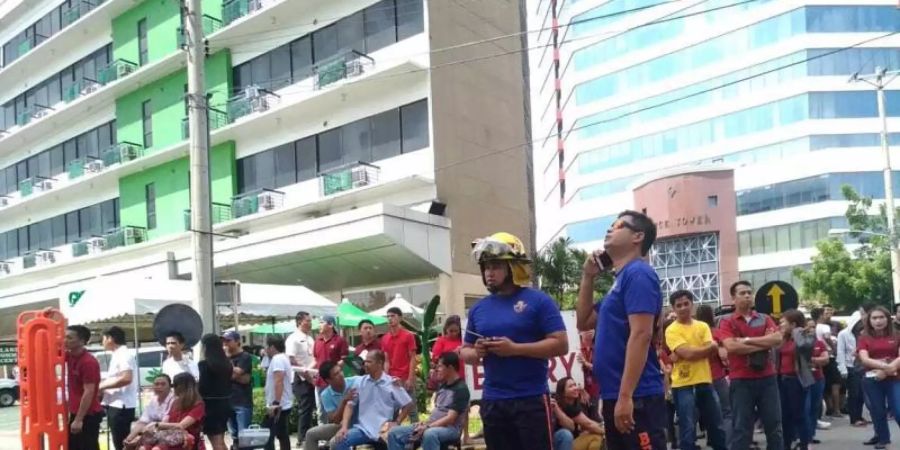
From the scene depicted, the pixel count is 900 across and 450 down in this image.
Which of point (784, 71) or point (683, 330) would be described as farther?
point (784, 71)

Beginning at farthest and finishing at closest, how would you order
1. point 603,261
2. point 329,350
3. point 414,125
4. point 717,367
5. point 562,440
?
1. point 414,125
2. point 329,350
3. point 717,367
4. point 562,440
5. point 603,261

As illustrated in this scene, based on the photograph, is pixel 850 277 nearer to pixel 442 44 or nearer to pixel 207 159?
Result: pixel 442 44

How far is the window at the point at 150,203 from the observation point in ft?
112

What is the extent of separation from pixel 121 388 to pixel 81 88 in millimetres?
31594

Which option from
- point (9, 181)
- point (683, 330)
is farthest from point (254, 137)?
point (683, 330)

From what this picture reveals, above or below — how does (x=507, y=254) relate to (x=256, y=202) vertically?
below

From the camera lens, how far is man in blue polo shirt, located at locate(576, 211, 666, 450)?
4375 mm

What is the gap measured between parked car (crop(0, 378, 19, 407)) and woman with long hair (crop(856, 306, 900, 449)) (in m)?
27.8

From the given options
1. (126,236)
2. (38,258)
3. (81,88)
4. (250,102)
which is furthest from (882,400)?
(38,258)

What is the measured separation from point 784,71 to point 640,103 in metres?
10.5

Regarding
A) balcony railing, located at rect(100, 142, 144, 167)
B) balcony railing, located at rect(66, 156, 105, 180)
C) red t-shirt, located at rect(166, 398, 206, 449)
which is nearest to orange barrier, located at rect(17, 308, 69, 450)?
red t-shirt, located at rect(166, 398, 206, 449)

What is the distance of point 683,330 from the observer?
27.9 ft

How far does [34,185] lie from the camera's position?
Result: 41062 millimetres

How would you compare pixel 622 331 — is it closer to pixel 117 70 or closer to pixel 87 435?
pixel 87 435
